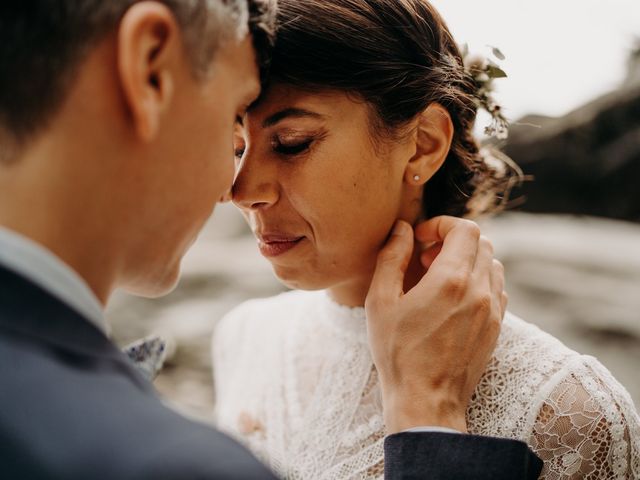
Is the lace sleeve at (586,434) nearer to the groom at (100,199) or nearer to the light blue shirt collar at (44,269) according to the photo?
the groom at (100,199)

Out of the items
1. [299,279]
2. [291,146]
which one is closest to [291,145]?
[291,146]

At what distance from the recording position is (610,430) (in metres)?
1.58

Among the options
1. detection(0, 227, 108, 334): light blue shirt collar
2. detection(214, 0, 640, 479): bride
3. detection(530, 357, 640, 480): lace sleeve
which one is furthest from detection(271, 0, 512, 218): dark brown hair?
detection(0, 227, 108, 334): light blue shirt collar

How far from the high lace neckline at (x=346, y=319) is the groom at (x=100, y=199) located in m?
0.93

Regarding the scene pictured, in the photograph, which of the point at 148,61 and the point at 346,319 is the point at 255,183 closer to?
the point at 346,319

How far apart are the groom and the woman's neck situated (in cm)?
87

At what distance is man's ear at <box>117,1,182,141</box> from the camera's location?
0.90 m

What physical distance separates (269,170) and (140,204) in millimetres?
728

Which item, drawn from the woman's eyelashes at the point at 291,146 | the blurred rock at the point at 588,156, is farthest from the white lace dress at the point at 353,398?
the blurred rock at the point at 588,156

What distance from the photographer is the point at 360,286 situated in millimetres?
2020

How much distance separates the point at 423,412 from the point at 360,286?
0.58 meters

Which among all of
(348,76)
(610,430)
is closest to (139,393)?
(348,76)

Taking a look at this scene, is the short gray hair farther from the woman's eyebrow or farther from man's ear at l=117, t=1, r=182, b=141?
the woman's eyebrow

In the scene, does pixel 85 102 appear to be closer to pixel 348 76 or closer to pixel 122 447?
pixel 122 447
